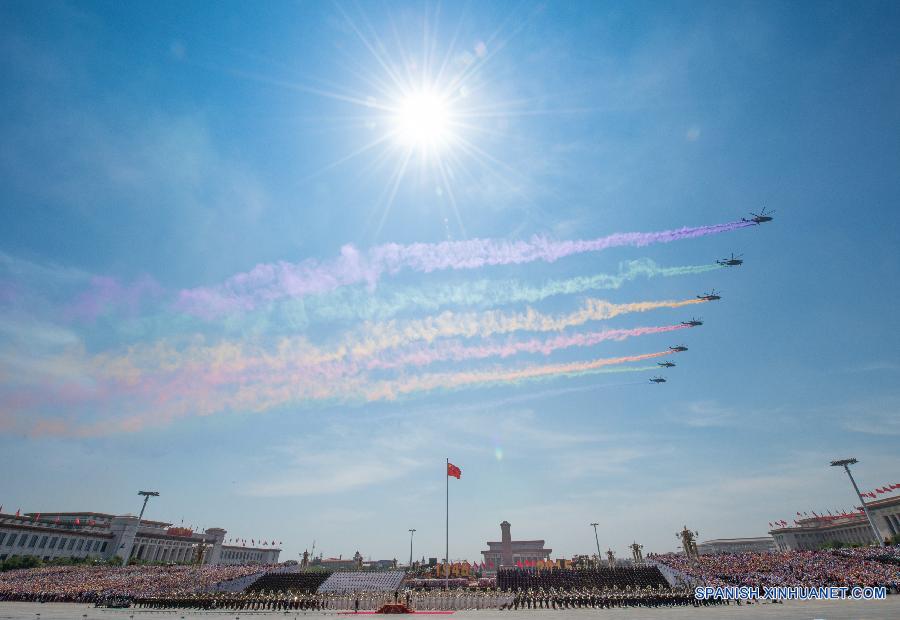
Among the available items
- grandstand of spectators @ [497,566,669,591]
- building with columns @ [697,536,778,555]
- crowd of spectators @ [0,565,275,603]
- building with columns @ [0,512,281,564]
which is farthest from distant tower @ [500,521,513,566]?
building with columns @ [697,536,778,555]

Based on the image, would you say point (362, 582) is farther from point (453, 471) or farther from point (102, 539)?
point (102, 539)

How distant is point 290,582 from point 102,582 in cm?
2362

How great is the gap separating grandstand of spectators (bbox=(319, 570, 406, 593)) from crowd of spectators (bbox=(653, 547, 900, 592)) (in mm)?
35521

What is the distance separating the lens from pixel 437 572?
67562 mm

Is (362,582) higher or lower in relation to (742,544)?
lower

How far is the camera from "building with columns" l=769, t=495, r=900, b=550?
3816 inches

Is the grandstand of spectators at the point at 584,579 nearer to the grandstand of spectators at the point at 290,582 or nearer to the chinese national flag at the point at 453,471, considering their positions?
the chinese national flag at the point at 453,471

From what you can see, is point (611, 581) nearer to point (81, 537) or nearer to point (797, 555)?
point (797, 555)

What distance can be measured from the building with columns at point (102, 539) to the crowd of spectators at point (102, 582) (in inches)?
383

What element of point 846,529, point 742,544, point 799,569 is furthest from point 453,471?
point 742,544

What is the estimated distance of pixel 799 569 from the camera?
51125 millimetres

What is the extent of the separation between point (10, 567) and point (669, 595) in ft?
328

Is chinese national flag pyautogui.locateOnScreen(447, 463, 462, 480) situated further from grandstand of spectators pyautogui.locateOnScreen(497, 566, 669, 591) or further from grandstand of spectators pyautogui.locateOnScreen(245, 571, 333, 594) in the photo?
grandstand of spectators pyautogui.locateOnScreen(245, 571, 333, 594)

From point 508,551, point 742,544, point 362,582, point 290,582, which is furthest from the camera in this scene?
point 742,544
